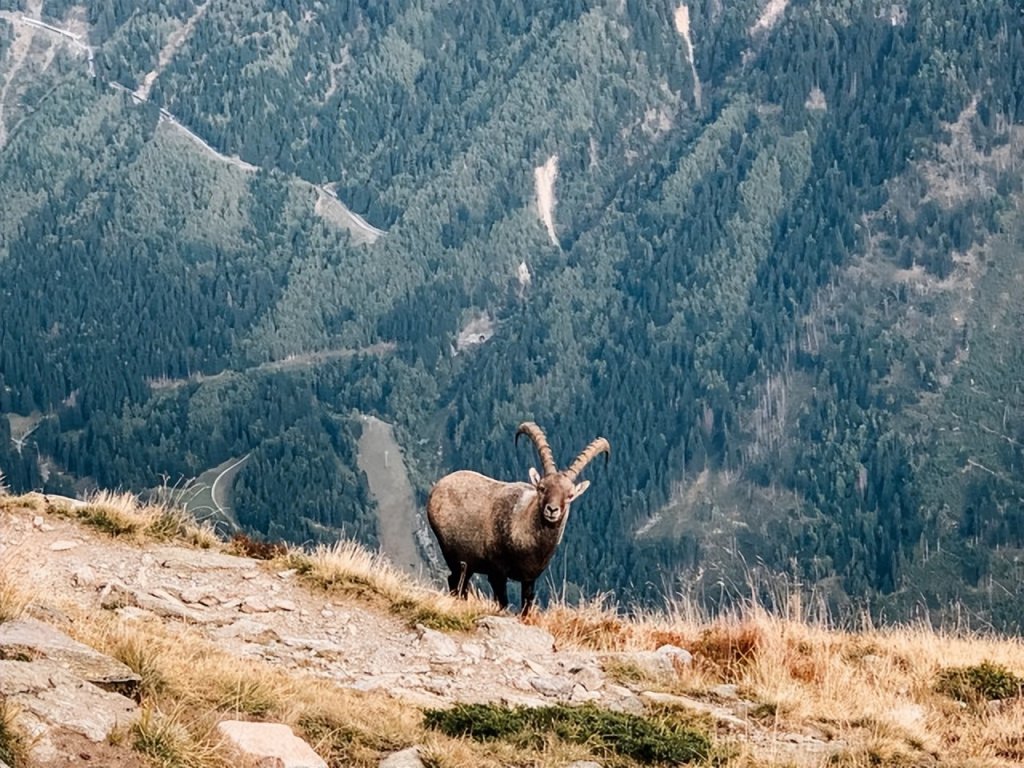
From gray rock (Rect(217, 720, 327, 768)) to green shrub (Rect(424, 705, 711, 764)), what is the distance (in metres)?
2.31

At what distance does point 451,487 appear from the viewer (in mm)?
Answer: 34562

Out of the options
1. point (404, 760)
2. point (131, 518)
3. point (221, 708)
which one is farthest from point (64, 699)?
point (131, 518)

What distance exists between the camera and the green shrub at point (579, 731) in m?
18.2

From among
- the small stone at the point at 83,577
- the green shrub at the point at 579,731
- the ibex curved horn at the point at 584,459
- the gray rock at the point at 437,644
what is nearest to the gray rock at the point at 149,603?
the small stone at the point at 83,577

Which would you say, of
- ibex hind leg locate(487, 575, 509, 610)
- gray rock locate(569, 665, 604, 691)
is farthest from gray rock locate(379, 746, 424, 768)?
ibex hind leg locate(487, 575, 509, 610)

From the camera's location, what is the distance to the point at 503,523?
108 ft

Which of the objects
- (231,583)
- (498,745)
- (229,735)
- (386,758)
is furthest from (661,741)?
(231,583)

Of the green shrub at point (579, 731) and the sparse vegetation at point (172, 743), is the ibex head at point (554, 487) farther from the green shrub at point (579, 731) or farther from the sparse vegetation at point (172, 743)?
the sparse vegetation at point (172, 743)

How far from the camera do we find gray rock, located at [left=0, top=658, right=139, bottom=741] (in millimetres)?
15625

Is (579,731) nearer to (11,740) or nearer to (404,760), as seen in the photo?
(404,760)

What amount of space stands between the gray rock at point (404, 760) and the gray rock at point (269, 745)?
0.75 metres

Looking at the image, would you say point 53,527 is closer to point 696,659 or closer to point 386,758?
point 696,659

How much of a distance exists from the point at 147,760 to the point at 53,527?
1475cm

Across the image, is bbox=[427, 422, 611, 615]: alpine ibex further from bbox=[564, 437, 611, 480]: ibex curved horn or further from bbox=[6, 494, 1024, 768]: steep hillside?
bbox=[6, 494, 1024, 768]: steep hillside
